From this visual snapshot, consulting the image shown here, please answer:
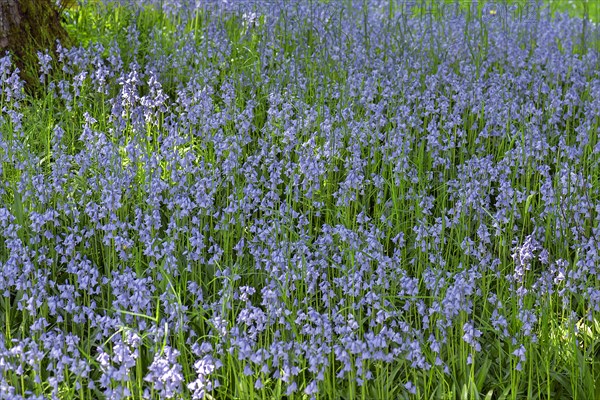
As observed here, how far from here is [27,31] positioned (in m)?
6.85

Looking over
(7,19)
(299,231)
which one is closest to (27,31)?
(7,19)

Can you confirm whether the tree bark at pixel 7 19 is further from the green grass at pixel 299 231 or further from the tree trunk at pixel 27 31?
the green grass at pixel 299 231

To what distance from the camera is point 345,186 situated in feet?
16.6

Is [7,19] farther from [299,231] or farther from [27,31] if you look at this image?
[299,231]

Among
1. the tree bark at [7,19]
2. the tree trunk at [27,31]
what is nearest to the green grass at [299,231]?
the tree trunk at [27,31]

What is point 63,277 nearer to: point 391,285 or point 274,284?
point 274,284

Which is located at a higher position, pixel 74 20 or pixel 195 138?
pixel 74 20

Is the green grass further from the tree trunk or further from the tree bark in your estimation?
the tree bark

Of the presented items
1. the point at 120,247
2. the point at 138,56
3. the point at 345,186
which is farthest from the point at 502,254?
the point at 138,56

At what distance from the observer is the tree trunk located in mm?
6738

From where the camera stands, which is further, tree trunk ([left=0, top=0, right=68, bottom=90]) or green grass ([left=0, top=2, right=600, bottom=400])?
tree trunk ([left=0, top=0, right=68, bottom=90])

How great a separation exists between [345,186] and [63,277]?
5.47ft

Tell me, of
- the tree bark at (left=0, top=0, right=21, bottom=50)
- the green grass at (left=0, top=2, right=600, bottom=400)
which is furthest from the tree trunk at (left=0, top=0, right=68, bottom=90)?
the green grass at (left=0, top=2, right=600, bottom=400)

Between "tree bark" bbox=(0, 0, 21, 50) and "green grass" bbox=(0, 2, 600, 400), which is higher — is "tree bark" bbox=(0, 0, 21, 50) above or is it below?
above
